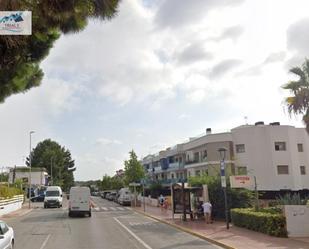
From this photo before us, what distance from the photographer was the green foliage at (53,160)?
414 feet

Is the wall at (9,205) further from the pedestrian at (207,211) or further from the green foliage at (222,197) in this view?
the pedestrian at (207,211)

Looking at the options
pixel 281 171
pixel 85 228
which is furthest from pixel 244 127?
pixel 85 228

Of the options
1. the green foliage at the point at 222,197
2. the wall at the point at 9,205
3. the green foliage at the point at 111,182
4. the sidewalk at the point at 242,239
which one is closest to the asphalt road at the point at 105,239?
the sidewalk at the point at 242,239

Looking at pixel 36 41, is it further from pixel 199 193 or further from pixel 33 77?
pixel 199 193

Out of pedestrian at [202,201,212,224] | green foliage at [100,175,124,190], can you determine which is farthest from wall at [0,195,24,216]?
green foliage at [100,175,124,190]

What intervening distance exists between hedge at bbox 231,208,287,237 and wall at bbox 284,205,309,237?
13.5 inches

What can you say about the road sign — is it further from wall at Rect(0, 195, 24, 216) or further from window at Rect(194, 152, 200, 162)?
window at Rect(194, 152, 200, 162)

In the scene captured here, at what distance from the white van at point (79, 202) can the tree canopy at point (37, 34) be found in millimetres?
20635

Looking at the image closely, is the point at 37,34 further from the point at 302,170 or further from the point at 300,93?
the point at 302,170

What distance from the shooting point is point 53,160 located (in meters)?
127

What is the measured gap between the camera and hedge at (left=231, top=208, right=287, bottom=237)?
70.5 ft

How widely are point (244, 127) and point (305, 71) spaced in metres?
34.5

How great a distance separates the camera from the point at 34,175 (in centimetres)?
9775

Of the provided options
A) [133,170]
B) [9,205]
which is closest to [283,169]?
[133,170]
